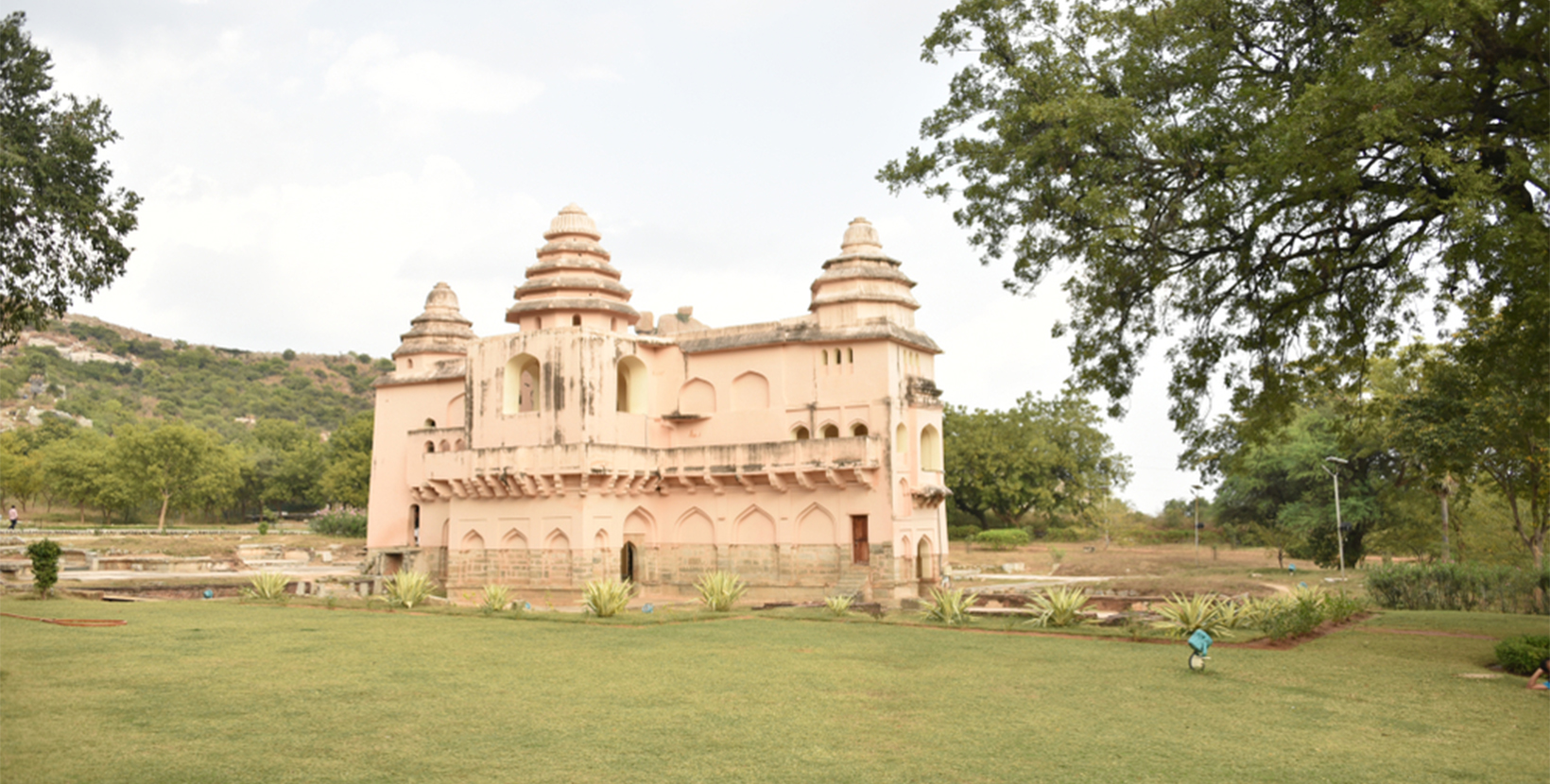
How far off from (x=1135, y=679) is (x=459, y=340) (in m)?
25.8

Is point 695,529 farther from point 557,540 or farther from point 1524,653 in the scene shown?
point 1524,653

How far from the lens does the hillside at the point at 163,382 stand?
77312 millimetres

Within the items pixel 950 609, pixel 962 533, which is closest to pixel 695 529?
pixel 950 609

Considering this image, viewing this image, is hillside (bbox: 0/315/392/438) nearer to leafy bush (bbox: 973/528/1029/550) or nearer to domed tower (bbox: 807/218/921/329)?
leafy bush (bbox: 973/528/1029/550)

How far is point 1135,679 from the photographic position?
33.9 feet

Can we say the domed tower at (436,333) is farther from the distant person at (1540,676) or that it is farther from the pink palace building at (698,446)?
the distant person at (1540,676)

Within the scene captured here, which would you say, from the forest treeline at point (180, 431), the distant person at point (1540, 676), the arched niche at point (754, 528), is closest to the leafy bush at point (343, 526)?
the forest treeline at point (180, 431)

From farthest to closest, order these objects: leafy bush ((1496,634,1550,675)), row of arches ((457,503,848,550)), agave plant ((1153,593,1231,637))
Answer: row of arches ((457,503,848,550)) < agave plant ((1153,593,1231,637)) < leafy bush ((1496,634,1550,675))

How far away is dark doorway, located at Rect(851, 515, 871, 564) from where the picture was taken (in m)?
24.3

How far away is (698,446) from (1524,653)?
1837 centimetres

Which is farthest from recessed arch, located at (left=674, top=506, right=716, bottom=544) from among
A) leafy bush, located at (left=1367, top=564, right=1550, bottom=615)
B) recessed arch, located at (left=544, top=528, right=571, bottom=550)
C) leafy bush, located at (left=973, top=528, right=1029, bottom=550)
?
leafy bush, located at (left=973, top=528, right=1029, bottom=550)

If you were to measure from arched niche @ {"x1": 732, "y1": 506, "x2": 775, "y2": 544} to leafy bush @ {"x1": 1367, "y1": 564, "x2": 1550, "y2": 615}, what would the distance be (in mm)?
12745

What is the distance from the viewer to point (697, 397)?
26.9m

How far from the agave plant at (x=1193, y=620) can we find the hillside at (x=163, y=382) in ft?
247
